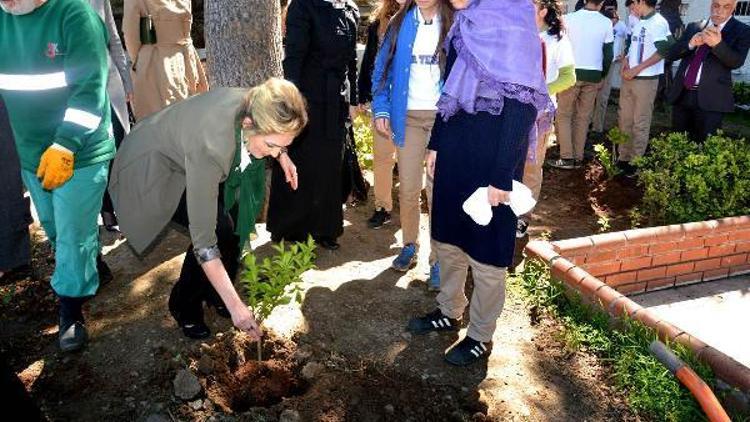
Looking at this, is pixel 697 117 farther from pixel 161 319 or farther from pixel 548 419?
pixel 161 319

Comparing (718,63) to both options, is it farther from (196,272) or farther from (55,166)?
(55,166)

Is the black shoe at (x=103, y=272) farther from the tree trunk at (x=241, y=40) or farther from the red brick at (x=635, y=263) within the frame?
the red brick at (x=635, y=263)

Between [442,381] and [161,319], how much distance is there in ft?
5.48

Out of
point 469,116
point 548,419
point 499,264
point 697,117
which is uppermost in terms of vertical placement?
point 469,116

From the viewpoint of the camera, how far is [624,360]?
10.7 ft

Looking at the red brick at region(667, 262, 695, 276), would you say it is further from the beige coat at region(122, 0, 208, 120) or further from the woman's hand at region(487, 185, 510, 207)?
the beige coat at region(122, 0, 208, 120)

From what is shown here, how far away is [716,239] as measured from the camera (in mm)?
4516

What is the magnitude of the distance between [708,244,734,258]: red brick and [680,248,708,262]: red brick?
43 millimetres

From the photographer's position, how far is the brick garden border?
3918mm

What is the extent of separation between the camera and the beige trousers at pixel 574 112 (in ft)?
21.5

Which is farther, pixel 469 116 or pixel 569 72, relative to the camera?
pixel 569 72

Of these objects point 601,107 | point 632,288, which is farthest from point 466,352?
point 601,107

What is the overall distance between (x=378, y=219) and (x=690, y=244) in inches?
92.7

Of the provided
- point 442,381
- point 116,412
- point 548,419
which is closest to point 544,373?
point 548,419
